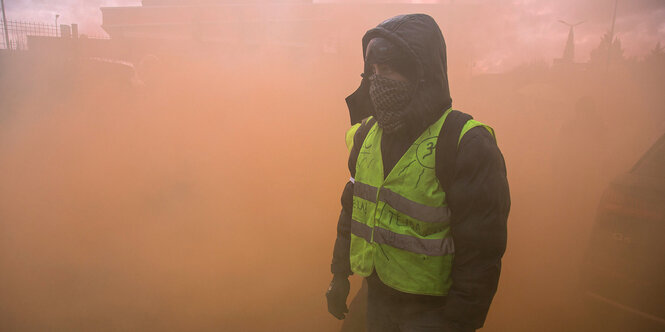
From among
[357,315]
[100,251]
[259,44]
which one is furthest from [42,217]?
[259,44]

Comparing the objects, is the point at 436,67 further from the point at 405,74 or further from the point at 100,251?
the point at 100,251

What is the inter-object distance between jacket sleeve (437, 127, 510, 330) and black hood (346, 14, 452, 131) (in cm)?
21

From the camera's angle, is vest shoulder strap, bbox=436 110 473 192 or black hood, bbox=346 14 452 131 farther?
black hood, bbox=346 14 452 131

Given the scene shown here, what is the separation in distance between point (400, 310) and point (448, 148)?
723 mm

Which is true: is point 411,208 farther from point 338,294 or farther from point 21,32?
point 21,32

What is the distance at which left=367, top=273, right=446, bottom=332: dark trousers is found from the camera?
1.39 metres

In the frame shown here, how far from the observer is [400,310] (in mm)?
1490

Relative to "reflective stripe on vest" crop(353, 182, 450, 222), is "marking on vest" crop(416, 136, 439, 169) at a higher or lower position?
higher

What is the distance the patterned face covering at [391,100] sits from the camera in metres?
1.46

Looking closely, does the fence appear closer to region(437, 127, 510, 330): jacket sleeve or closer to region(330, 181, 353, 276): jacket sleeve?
region(330, 181, 353, 276): jacket sleeve

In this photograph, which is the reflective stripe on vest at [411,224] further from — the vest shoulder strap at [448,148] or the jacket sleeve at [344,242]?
the jacket sleeve at [344,242]

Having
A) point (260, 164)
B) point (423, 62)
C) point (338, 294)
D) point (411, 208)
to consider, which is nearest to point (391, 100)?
point (423, 62)

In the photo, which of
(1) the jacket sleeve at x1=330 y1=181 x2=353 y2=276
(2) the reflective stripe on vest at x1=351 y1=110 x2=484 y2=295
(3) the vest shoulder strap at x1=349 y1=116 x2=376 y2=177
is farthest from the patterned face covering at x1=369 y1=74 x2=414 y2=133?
(1) the jacket sleeve at x1=330 y1=181 x2=353 y2=276

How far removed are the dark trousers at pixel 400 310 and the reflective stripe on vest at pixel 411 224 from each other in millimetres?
66
